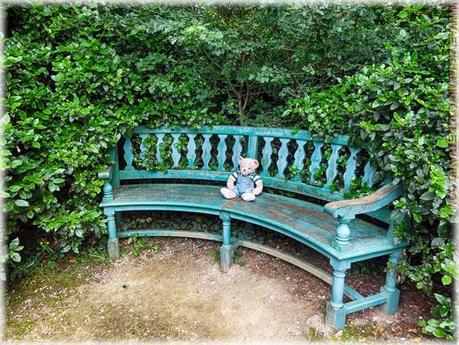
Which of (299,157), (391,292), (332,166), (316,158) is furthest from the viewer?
(299,157)

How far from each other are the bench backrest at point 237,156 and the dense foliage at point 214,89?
0.60 ft

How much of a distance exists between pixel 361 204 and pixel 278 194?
146 cm

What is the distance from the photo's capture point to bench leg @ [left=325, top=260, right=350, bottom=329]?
2.66m

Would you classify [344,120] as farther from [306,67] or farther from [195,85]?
[195,85]

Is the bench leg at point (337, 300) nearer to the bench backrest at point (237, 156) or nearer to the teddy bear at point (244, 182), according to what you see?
the bench backrest at point (237, 156)

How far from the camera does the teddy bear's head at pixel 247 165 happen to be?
358 centimetres

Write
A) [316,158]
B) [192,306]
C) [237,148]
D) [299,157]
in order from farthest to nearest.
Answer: [237,148] → [299,157] → [316,158] → [192,306]

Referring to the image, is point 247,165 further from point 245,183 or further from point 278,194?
point 278,194

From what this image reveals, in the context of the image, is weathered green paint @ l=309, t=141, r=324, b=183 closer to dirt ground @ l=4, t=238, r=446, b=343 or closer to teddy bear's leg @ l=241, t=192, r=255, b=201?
teddy bear's leg @ l=241, t=192, r=255, b=201

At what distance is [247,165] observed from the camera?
3.58 m

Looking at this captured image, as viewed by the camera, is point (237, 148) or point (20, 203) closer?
point (20, 203)

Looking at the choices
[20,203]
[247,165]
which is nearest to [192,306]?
[247,165]

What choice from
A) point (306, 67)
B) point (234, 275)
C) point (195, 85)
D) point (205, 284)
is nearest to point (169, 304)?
point (205, 284)

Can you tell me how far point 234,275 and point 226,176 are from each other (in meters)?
0.99
